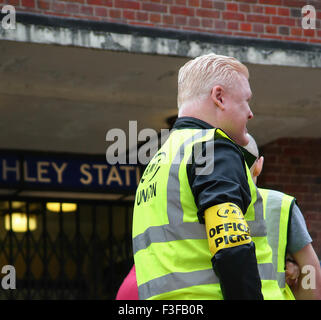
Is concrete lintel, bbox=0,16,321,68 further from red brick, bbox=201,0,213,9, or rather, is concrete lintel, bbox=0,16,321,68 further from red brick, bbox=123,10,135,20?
red brick, bbox=201,0,213,9

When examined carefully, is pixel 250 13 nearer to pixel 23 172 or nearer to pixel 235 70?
pixel 23 172

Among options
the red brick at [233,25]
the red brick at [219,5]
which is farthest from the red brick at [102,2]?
the red brick at [233,25]

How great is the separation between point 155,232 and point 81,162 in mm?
7014

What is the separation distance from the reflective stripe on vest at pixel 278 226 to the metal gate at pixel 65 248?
21.8ft

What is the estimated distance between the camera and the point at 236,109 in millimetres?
2697

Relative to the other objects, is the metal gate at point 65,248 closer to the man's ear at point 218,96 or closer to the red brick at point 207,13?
the red brick at point 207,13

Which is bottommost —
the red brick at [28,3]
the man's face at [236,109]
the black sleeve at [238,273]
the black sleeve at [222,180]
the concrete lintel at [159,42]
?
the black sleeve at [238,273]

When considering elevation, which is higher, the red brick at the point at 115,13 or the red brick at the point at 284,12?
the red brick at the point at 284,12

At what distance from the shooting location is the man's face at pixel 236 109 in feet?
8.82

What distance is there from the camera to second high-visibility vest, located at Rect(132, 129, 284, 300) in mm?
2436

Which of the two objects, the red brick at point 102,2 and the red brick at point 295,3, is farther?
the red brick at point 295,3

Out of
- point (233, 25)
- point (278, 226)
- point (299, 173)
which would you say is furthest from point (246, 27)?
point (278, 226)

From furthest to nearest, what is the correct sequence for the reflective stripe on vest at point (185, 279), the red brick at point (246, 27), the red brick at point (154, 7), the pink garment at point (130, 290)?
the red brick at point (246, 27)
the red brick at point (154, 7)
the pink garment at point (130, 290)
the reflective stripe on vest at point (185, 279)

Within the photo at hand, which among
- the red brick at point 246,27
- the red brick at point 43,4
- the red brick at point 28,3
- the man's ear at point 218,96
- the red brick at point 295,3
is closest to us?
the man's ear at point 218,96
